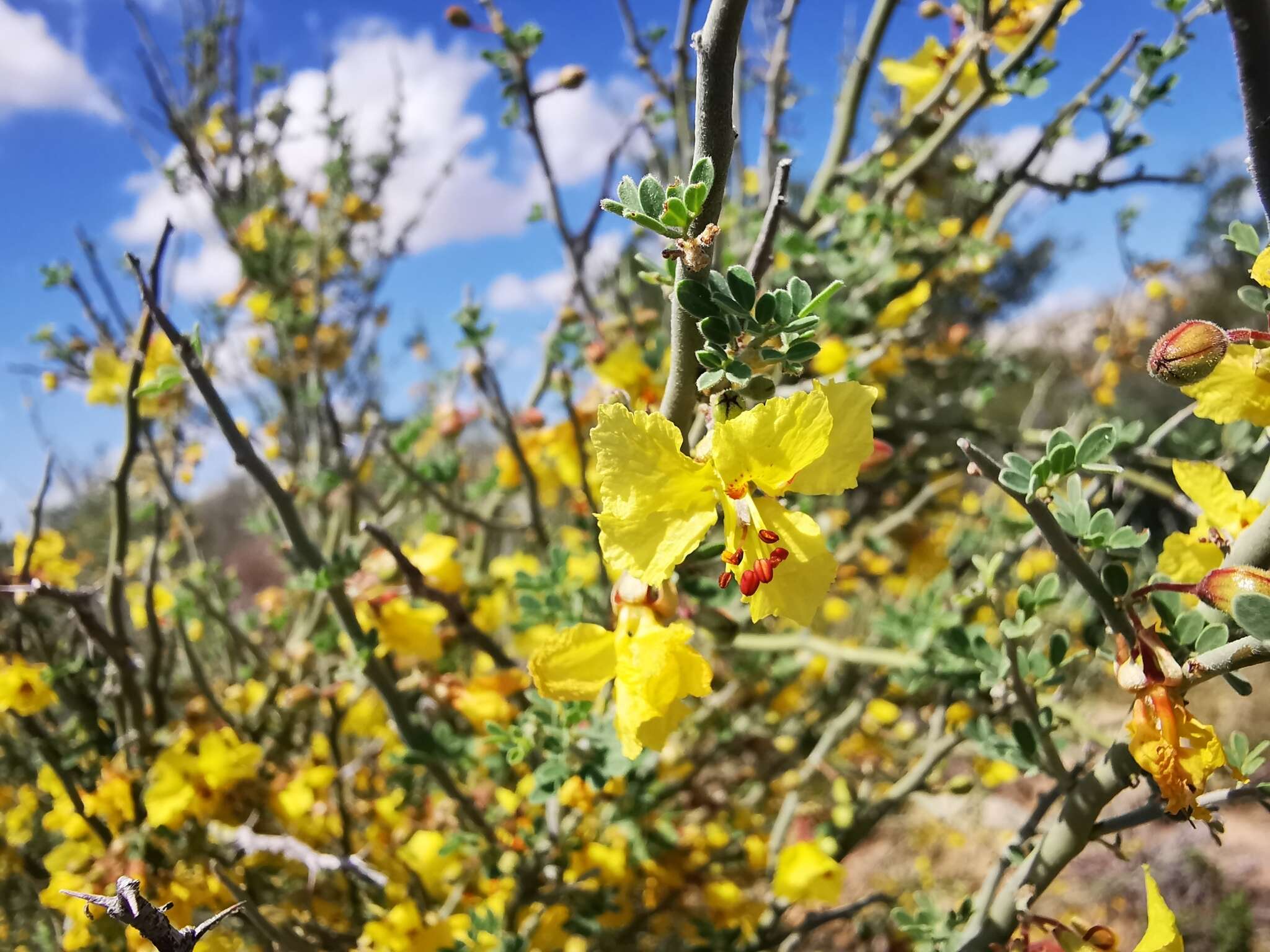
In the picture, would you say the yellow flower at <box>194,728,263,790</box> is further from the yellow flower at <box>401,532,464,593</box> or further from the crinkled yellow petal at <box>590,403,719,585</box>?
the crinkled yellow petal at <box>590,403,719,585</box>

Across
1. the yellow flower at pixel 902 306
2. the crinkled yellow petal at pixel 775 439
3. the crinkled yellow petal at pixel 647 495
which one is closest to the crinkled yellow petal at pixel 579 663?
the crinkled yellow petal at pixel 647 495

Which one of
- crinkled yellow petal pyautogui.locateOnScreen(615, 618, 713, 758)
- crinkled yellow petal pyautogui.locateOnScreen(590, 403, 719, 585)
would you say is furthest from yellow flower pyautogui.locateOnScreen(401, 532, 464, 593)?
crinkled yellow petal pyautogui.locateOnScreen(590, 403, 719, 585)

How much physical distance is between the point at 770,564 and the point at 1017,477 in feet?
0.86

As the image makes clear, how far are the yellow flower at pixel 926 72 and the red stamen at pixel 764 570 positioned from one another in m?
1.54

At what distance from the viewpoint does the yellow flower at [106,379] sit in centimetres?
205

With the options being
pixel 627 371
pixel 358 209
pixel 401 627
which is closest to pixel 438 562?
pixel 401 627

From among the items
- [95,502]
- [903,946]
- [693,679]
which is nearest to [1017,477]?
[693,679]

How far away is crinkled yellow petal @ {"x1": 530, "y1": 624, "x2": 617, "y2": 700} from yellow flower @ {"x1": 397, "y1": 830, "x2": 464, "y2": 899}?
98cm

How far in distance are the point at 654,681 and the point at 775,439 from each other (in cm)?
30

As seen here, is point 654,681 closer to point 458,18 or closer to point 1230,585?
point 1230,585

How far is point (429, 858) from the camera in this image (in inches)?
67.1

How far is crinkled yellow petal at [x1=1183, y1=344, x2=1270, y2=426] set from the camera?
77cm

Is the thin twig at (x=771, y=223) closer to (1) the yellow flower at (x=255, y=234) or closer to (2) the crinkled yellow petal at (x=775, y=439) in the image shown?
(2) the crinkled yellow petal at (x=775, y=439)

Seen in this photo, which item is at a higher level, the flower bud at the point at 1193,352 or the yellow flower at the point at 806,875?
the flower bud at the point at 1193,352
